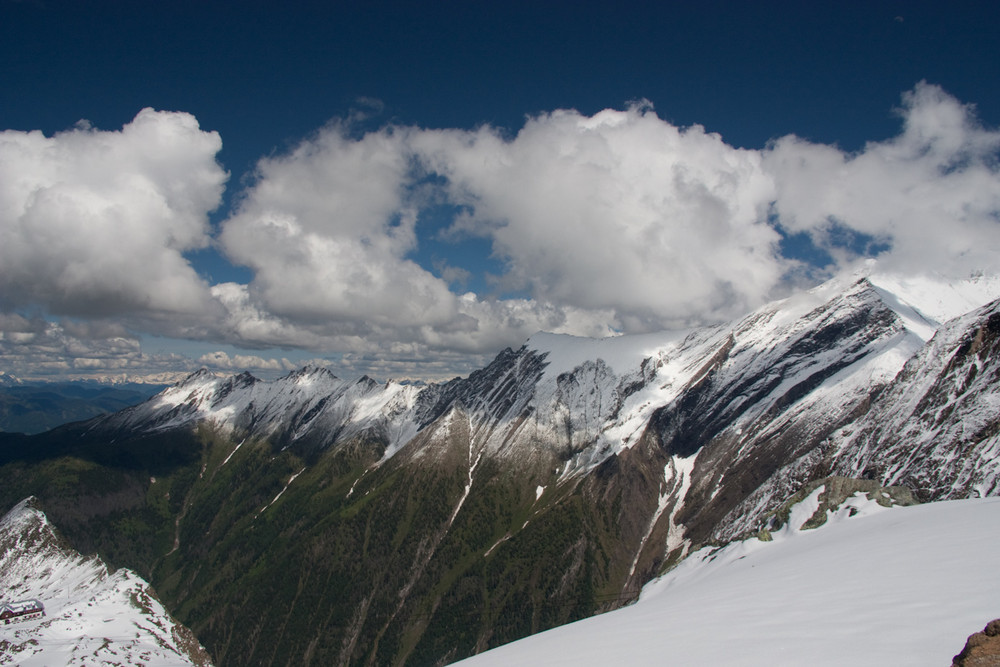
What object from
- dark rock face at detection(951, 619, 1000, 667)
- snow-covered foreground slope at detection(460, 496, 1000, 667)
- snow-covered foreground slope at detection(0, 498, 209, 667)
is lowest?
snow-covered foreground slope at detection(0, 498, 209, 667)

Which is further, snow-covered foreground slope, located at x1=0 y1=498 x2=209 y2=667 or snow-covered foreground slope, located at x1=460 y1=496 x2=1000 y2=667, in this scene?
snow-covered foreground slope, located at x1=0 y1=498 x2=209 y2=667

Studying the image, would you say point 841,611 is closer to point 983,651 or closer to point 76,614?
point 983,651

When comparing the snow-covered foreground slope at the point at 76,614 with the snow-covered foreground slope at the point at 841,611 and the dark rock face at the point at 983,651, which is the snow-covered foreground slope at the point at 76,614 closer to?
the snow-covered foreground slope at the point at 841,611

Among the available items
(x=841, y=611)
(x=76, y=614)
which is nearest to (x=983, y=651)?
(x=841, y=611)

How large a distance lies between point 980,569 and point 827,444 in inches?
6235

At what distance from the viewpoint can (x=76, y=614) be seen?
3573 inches

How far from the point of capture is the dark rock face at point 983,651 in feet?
25.0

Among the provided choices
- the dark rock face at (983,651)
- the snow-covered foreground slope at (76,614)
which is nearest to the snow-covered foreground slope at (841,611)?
the dark rock face at (983,651)

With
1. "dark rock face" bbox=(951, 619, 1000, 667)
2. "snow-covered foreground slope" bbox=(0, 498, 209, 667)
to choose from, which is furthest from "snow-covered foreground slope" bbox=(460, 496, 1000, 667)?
"snow-covered foreground slope" bbox=(0, 498, 209, 667)

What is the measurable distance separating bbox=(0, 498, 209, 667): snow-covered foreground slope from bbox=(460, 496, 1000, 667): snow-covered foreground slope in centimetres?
9149

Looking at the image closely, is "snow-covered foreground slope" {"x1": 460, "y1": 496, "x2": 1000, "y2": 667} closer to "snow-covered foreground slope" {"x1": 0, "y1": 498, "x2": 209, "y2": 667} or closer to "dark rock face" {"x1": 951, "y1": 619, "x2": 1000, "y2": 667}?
"dark rock face" {"x1": 951, "y1": 619, "x2": 1000, "y2": 667}

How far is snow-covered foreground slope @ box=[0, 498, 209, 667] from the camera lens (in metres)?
75.5

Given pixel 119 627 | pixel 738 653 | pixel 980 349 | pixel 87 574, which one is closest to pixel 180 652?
pixel 119 627

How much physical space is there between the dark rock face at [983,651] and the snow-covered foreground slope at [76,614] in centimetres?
10200
